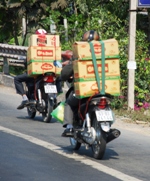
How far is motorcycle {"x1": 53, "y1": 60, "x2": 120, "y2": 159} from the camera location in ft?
32.0

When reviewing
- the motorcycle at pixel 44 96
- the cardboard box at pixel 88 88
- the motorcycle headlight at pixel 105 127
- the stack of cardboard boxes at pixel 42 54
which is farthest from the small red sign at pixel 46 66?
the motorcycle headlight at pixel 105 127

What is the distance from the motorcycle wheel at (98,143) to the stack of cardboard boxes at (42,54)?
4741 millimetres

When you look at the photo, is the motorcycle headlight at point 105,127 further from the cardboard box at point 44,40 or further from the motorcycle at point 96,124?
the cardboard box at point 44,40

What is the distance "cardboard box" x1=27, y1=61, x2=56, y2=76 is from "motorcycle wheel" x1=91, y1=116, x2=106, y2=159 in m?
4.72

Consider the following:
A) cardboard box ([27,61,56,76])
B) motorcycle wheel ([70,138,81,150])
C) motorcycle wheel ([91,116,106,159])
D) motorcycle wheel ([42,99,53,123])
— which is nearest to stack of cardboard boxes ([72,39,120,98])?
motorcycle wheel ([91,116,106,159])

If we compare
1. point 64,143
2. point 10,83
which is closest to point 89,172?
point 64,143

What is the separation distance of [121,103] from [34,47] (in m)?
2.76

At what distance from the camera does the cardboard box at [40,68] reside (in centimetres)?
1462

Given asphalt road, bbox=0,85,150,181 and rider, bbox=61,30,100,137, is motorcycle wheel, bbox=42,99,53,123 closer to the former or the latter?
asphalt road, bbox=0,85,150,181

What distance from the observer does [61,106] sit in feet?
35.2

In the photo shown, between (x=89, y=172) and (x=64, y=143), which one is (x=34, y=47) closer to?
(x=64, y=143)

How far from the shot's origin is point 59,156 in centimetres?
1022

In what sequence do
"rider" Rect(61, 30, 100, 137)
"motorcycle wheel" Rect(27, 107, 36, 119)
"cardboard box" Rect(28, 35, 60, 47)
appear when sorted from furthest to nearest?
"motorcycle wheel" Rect(27, 107, 36, 119) < "cardboard box" Rect(28, 35, 60, 47) < "rider" Rect(61, 30, 100, 137)

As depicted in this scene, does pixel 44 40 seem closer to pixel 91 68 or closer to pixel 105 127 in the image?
pixel 91 68
